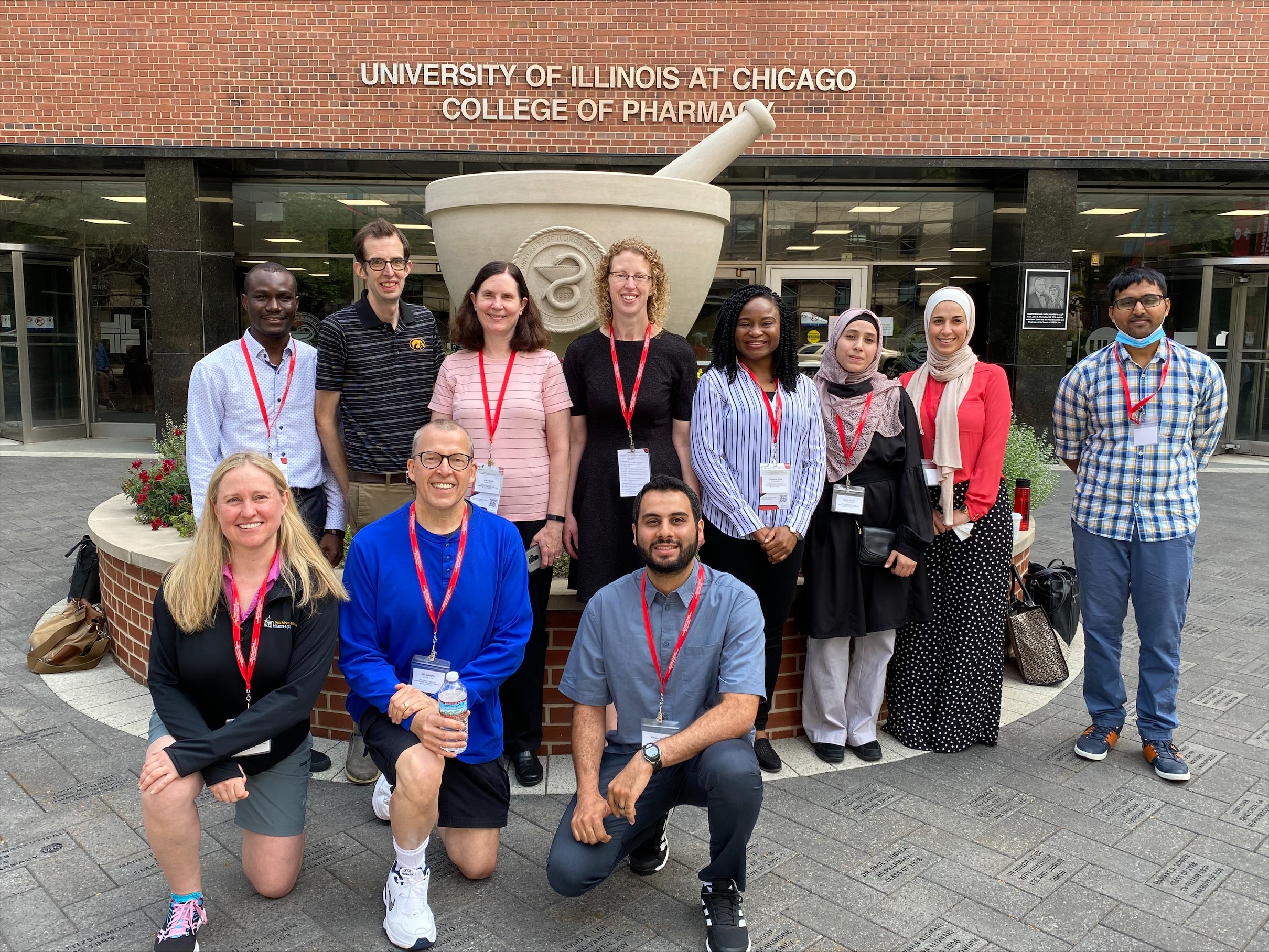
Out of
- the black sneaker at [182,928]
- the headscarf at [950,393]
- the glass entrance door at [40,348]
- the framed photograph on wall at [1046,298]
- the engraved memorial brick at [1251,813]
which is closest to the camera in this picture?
the black sneaker at [182,928]


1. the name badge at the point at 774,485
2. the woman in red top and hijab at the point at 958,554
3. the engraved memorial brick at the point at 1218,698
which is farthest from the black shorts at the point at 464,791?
the engraved memorial brick at the point at 1218,698

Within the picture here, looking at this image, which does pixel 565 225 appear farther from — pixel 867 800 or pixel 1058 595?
pixel 1058 595

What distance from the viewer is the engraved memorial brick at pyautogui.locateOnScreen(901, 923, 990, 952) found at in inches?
103

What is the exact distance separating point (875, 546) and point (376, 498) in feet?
6.30

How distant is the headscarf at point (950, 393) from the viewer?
379 centimetres

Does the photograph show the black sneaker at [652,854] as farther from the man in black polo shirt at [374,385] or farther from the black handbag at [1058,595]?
the black handbag at [1058,595]

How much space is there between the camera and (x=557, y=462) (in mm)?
3557

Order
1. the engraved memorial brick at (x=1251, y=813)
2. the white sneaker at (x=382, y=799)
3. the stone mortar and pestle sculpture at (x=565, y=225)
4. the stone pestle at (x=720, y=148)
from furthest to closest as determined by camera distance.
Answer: the stone pestle at (x=720, y=148)
the stone mortar and pestle sculpture at (x=565, y=225)
the engraved memorial brick at (x=1251, y=813)
the white sneaker at (x=382, y=799)

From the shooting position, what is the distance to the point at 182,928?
255cm

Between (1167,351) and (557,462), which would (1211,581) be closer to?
(1167,351)

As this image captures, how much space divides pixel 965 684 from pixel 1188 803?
862mm

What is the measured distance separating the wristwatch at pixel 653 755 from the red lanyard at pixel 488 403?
1.30 metres

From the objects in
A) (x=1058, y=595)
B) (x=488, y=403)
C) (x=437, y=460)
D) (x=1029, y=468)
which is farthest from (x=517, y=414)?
(x=1029, y=468)

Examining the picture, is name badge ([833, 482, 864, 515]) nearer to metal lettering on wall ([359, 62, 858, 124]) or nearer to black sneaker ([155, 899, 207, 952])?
black sneaker ([155, 899, 207, 952])
